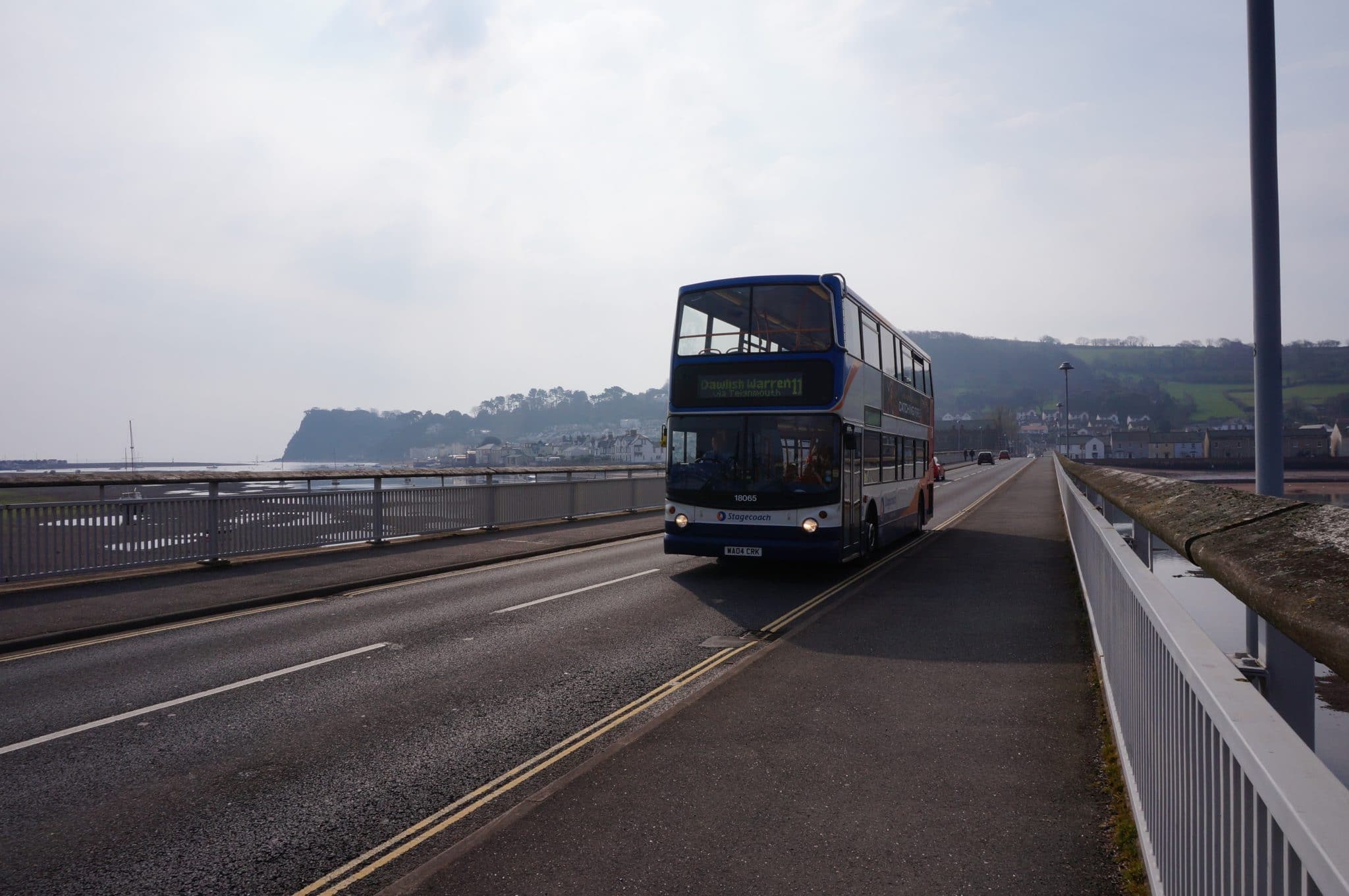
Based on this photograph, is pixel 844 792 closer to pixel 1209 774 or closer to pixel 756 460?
pixel 1209 774

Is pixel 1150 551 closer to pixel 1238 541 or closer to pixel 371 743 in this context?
pixel 1238 541

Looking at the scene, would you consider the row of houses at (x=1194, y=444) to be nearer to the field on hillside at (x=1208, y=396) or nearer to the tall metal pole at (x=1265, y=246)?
the tall metal pole at (x=1265, y=246)

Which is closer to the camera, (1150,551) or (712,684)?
(712,684)

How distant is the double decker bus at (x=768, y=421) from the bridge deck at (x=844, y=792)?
428 centimetres

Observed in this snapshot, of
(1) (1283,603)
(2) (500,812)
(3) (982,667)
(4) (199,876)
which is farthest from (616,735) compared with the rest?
(1) (1283,603)

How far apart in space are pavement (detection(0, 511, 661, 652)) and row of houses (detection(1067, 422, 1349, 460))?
11.1 meters

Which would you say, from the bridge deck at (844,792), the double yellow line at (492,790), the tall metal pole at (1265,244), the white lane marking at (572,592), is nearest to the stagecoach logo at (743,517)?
the white lane marking at (572,592)

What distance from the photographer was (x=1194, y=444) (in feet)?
331

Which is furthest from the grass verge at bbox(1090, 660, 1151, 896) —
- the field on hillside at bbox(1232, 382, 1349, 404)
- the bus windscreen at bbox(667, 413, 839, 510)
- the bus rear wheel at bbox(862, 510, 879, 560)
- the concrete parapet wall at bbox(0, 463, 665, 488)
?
the field on hillside at bbox(1232, 382, 1349, 404)

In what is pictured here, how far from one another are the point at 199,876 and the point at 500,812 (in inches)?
55.7

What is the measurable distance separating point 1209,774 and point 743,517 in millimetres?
10966

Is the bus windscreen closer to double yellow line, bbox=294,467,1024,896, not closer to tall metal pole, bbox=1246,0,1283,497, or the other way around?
double yellow line, bbox=294,467,1024,896

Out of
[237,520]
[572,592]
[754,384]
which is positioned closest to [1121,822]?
[572,592]

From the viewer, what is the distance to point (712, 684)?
735cm
